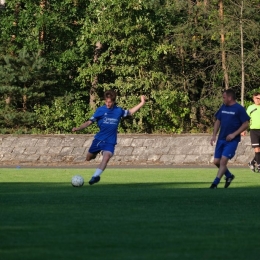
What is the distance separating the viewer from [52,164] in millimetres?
32812

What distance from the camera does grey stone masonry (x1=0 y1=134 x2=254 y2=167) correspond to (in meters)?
32.8

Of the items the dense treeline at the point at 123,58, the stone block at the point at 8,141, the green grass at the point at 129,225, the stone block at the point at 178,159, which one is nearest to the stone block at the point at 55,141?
the stone block at the point at 8,141

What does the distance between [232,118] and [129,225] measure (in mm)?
8482

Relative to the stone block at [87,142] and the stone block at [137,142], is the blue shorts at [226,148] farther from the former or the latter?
Answer: the stone block at [87,142]

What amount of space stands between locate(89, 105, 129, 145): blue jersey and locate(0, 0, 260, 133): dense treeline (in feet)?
71.1

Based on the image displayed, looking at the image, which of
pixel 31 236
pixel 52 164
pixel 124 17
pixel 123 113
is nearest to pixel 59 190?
pixel 123 113

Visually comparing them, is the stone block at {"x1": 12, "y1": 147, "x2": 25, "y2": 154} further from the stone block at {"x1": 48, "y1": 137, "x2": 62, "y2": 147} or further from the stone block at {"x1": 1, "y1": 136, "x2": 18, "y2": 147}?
the stone block at {"x1": 48, "y1": 137, "x2": 62, "y2": 147}

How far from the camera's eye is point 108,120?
19281 millimetres

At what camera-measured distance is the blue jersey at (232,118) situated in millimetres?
17925

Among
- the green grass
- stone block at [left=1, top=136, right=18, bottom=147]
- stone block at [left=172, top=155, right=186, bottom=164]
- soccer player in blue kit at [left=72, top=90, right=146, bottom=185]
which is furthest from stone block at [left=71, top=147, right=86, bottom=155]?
the green grass

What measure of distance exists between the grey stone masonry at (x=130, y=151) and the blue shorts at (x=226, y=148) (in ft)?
47.3

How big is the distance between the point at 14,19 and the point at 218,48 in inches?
356

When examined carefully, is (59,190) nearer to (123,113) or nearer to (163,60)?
(123,113)

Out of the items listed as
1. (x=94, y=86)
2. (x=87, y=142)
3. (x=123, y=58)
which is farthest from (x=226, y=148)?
(x=94, y=86)
